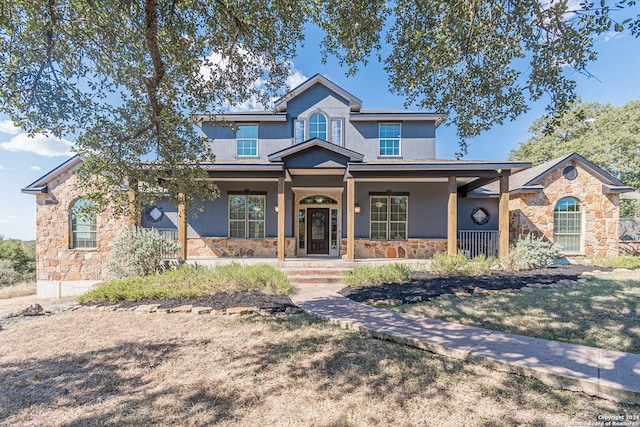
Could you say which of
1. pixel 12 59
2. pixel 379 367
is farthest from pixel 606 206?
pixel 12 59

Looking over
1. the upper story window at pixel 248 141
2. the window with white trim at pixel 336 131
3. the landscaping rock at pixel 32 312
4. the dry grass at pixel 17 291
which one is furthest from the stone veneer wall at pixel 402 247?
the dry grass at pixel 17 291

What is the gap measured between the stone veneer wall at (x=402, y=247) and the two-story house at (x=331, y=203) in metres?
0.04

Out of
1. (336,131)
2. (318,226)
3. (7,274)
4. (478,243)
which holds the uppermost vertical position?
(336,131)

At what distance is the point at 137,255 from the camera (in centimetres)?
821

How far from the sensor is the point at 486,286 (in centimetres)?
704

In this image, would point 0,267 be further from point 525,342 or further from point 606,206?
point 606,206

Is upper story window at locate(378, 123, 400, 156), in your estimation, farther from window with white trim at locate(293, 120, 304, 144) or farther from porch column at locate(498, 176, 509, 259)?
porch column at locate(498, 176, 509, 259)

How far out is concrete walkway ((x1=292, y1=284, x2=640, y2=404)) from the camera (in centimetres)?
284

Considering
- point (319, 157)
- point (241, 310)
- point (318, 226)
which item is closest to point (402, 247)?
point (318, 226)

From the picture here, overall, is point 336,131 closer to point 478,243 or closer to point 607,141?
point 478,243

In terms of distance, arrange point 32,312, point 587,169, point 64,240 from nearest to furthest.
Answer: point 32,312
point 64,240
point 587,169

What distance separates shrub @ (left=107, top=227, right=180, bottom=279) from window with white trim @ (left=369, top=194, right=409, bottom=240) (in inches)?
318

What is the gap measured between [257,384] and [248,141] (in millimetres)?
11475

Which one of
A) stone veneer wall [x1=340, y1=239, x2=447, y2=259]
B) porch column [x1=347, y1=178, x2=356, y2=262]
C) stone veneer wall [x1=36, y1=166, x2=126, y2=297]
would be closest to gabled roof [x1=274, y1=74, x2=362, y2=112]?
porch column [x1=347, y1=178, x2=356, y2=262]
